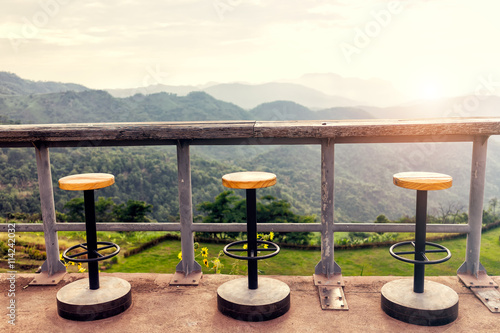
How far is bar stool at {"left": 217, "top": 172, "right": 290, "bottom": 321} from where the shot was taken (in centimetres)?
244

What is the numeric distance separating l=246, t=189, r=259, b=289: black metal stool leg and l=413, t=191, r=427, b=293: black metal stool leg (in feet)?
3.46

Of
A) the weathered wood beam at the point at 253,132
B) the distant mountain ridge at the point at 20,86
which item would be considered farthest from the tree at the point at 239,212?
the distant mountain ridge at the point at 20,86

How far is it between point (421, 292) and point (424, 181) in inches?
31.6

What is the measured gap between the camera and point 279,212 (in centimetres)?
779

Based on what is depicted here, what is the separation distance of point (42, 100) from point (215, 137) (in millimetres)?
43126

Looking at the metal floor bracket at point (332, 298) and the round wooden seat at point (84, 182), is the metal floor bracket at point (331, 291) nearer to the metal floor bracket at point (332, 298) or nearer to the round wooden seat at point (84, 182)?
the metal floor bracket at point (332, 298)

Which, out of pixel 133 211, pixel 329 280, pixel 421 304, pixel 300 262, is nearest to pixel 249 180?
pixel 329 280

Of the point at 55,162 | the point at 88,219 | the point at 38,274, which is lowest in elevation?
the point at 55,162

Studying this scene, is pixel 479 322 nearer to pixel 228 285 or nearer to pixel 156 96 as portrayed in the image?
pixel 228 285

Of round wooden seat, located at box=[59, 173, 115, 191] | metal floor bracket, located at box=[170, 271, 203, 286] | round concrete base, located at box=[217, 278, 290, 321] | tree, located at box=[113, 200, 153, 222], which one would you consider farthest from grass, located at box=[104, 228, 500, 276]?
tree, located at box=[113, 200, 153, 222]

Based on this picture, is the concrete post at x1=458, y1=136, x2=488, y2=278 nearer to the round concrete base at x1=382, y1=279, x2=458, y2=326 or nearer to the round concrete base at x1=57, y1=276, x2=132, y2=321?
the round concrete base at x1=382, y1=279, x2=458, y2=326

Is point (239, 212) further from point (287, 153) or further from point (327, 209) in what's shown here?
point (287, 153)

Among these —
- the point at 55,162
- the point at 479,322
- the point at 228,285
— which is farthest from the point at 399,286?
the point at 55,162

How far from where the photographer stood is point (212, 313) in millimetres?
2602
